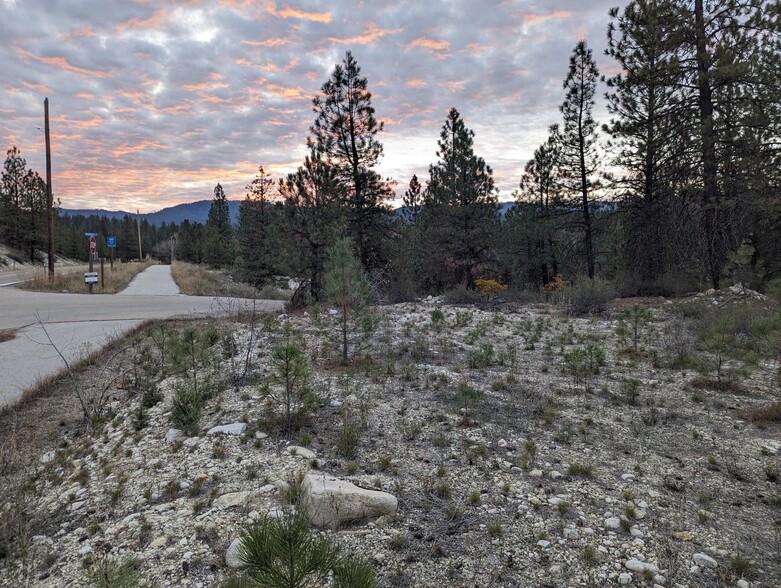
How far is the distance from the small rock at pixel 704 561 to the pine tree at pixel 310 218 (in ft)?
31.6

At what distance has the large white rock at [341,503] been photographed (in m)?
Answer: 3.10

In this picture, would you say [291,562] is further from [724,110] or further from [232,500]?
[724,110]

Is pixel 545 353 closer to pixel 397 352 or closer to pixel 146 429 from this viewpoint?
pixel 397 352

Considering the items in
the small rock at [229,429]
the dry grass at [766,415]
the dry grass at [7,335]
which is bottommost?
the dry grass at [766,415]

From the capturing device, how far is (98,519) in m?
3.27

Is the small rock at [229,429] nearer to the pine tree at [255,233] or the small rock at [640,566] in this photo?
the small rock at [640,566]

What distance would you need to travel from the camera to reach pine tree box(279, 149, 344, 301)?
1141 centimetres

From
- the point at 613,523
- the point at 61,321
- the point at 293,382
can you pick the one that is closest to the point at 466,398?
the point at 293,382

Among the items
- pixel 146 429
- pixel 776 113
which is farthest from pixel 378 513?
pixel 776 113

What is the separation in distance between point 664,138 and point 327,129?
11.3 metres

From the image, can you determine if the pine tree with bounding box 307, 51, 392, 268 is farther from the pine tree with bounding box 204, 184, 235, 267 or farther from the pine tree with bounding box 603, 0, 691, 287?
the pine tree with bounding box 204, 184, 235, 267

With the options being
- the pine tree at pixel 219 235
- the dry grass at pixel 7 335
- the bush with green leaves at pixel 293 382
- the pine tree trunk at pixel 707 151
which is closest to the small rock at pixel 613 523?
the bush with green leaves at pixel 293 382

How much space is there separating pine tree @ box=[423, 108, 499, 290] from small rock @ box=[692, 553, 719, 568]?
18.7 meters

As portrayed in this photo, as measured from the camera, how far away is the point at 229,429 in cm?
462
